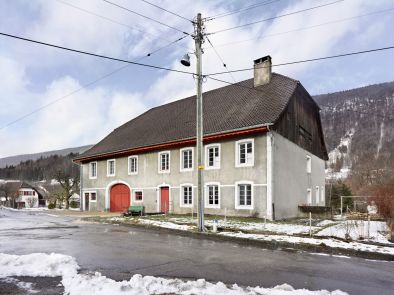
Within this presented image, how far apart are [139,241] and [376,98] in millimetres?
183273

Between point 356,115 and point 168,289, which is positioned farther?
point 356,115

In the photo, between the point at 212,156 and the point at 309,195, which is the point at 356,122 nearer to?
the point at 309,195

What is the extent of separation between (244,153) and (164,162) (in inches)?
291

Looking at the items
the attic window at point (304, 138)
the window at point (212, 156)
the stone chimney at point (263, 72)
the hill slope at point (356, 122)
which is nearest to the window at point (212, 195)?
the window at point (212, 156)

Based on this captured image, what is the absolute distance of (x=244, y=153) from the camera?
22375mm

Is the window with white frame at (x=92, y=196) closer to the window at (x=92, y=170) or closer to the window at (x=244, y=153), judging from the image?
the window at (x=92, y=170)

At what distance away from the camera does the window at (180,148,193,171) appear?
25244 millimetres

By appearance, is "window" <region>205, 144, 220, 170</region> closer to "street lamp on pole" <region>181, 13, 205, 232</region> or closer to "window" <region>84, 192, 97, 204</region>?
"street lamp on pole" <region>181, 13, 205, 232</region>

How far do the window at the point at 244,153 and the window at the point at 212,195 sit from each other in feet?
7.52

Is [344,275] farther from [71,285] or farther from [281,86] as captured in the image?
[281,86]

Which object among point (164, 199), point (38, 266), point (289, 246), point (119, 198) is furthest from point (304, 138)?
A: point (38, 266)

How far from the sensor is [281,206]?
21812 millimetres

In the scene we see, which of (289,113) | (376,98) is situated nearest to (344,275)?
(289,113)

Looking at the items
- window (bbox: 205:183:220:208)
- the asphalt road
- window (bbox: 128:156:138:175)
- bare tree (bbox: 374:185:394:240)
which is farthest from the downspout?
window (bbox: 128:156:138:175)
